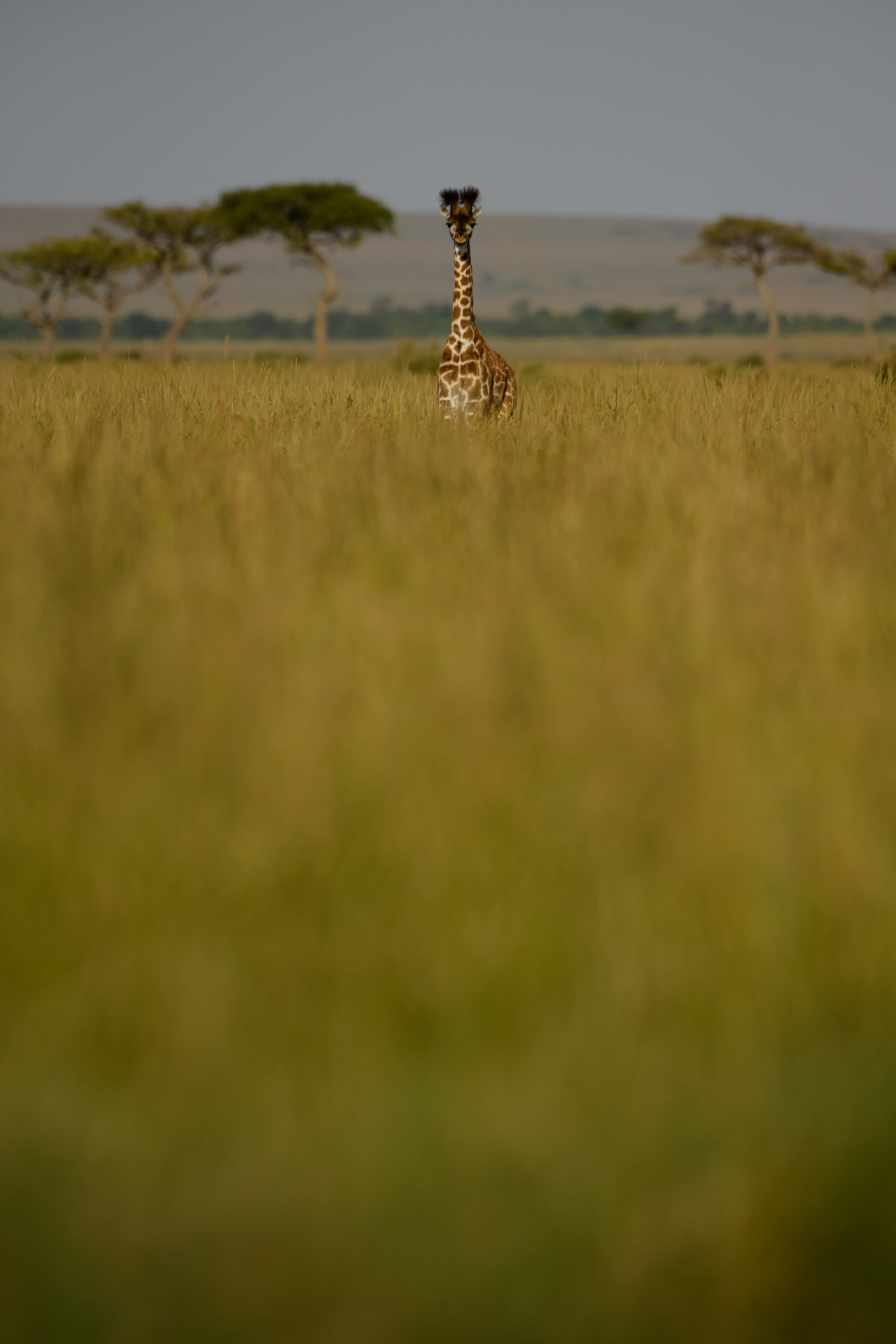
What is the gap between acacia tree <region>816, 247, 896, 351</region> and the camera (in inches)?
2056

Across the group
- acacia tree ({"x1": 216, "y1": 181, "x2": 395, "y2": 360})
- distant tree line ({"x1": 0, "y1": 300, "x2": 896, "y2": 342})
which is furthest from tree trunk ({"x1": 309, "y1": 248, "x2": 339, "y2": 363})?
distant tree line ({"x1": 0, "y1": 300, "x2": 896, "y2": 342})

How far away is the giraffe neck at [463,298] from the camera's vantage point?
8.91 m

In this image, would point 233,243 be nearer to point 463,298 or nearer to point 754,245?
point 754,245

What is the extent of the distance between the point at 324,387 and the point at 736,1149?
25.1 feet

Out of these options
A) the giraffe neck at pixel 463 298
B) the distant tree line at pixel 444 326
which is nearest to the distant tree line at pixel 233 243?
the giraffe neck at pixel 463 298

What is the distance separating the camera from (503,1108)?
1522 millimetres

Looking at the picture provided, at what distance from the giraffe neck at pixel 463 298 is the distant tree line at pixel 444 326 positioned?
146 m

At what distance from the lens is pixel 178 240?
4662 cm

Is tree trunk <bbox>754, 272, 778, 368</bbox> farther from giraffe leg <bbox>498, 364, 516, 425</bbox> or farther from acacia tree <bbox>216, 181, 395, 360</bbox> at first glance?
giraffe leg <bbox>498, 364, 516, 425</bbox>

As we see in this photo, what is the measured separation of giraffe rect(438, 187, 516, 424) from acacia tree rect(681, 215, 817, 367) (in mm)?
45955

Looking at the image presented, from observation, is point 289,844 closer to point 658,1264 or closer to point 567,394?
point 658,1264

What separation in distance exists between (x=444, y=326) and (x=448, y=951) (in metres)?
179

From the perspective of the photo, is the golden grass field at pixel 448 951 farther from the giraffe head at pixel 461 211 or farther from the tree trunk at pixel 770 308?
the tree trunk at pixel 770 308

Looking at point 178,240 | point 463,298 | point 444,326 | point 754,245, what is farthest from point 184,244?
point 444,326
